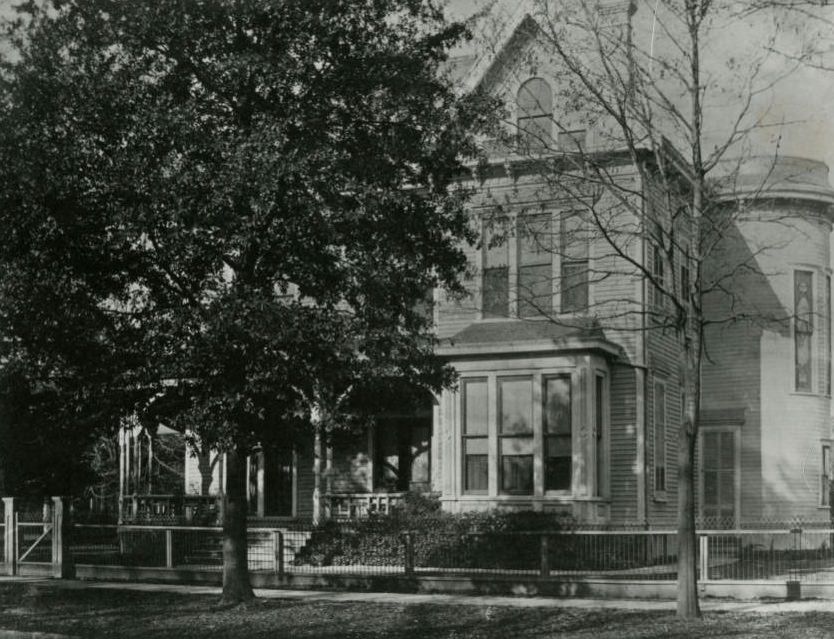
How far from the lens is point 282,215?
14406 mm

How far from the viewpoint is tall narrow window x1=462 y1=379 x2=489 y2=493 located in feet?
74.1

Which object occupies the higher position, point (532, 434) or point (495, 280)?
point (495, 280)

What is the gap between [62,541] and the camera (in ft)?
68.7

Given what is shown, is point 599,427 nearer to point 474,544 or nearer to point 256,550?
point 474,544

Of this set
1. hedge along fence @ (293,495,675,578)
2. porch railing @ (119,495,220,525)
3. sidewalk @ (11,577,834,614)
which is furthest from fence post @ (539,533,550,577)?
porch railing @ (119,495,220,525)

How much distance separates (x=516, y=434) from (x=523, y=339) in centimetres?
192

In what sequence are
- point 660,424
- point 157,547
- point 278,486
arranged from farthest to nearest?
1. point 278,486
2. point 660,424
3. point 157,547

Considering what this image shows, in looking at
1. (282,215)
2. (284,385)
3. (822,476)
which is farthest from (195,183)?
(822,476)

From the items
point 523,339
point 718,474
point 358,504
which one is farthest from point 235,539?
point 718,474

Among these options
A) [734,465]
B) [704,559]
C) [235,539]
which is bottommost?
[704,559]

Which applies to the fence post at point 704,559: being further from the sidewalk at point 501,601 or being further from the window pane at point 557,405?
the window pane at point 557,405

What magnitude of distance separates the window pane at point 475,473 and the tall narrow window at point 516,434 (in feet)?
1.36

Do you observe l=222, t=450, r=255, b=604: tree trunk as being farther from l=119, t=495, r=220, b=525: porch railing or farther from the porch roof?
l=119, t=495, r=220, b=525: porch railing

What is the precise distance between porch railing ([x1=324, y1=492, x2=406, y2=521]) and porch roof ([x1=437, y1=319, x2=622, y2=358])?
3556 millimetres
